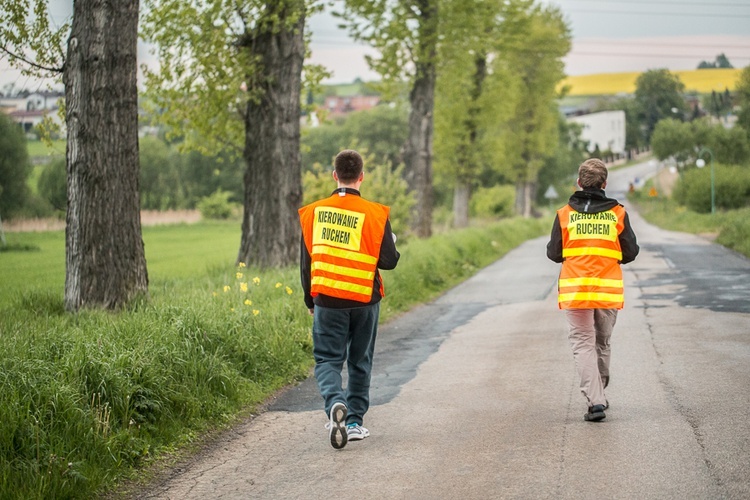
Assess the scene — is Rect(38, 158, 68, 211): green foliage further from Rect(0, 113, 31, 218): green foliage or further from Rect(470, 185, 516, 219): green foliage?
Rect(470, 185, 516, 219): green foliage

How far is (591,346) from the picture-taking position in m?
7.96

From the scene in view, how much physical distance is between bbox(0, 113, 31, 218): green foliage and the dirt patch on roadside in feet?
0.59

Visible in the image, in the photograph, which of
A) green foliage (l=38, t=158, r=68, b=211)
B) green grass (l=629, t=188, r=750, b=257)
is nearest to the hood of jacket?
green foliage (l=38, t=158, r=68, b=211)

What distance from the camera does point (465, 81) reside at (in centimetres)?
4684

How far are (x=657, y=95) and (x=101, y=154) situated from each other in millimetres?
152008

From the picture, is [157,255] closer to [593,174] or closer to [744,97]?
[593,174]

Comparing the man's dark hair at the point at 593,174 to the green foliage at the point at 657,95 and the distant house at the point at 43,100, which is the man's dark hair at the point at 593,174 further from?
the green foliage at the point at 657,95

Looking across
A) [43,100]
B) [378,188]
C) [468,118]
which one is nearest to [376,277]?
[43,100]

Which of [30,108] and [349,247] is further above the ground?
[30,108]

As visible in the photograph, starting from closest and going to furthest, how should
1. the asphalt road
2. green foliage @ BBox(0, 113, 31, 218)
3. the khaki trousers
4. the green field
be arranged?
the asphalt road
the khaki trousers
the green field
green foliage @ BBox(0, 113, 31, 218)

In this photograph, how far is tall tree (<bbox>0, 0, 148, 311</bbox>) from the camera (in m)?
11.2

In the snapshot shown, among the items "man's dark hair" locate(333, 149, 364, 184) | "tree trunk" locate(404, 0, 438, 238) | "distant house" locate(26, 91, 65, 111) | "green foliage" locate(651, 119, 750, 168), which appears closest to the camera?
"man's dark hair" locate(333, 149, 364, 184)

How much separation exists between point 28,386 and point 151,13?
43.9 feet

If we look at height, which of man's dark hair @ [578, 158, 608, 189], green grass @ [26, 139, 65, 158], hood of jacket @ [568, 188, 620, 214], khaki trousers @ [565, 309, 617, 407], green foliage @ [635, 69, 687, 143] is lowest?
khaki trousers @ [565, 309, 617, 407]
